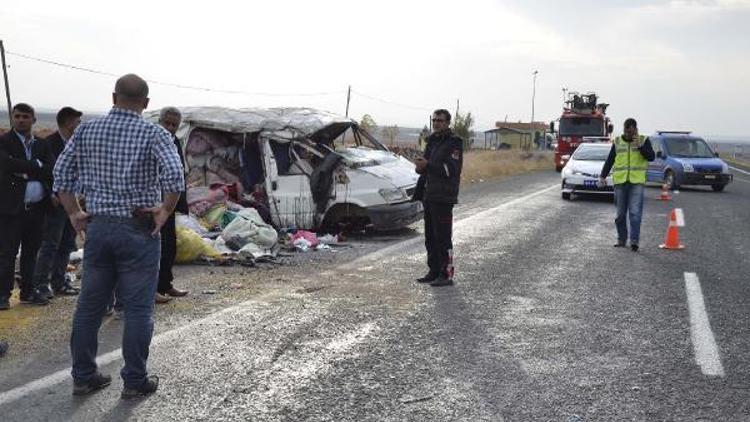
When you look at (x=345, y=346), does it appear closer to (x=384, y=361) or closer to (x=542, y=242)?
(x=384, y=361)

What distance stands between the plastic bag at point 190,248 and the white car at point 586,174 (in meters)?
10.2

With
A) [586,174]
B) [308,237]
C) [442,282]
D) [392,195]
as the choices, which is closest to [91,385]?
[442,282]

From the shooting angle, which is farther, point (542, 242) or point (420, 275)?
point (542, 242)

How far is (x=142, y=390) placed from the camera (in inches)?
158

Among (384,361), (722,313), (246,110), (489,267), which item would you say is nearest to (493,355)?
(384,361)

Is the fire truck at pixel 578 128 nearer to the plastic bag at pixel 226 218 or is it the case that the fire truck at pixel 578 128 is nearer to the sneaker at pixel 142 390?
the plastic bag at pixel 226 218

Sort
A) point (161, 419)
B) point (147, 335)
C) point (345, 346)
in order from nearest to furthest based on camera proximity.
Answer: point (161, 419), point (147, 335), point (345, 346)

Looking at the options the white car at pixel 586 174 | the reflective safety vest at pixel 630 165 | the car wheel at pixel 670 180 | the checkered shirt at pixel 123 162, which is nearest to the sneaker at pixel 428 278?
the checkered shirt at pixel 123 162

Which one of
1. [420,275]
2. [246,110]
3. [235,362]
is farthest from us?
[246,110]

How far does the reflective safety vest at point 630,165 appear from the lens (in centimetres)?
978

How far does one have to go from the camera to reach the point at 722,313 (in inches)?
240

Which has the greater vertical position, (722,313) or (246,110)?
(246,110)

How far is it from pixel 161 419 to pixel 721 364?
146 inches

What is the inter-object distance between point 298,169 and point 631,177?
5.02 m
